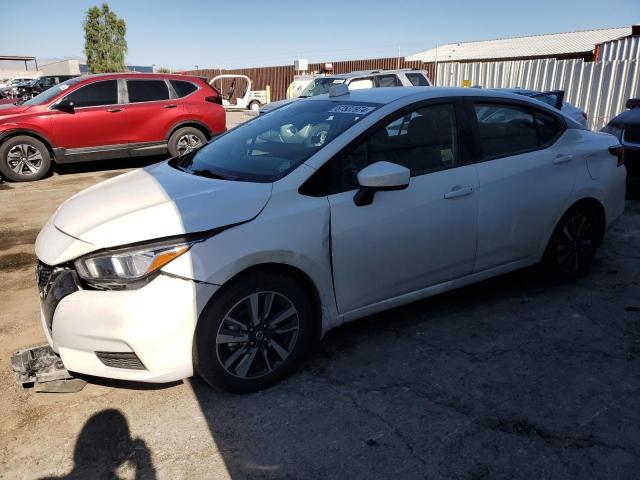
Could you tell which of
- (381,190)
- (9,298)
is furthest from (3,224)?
(381,190)

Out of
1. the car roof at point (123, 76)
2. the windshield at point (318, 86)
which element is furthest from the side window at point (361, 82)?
the car roof at point (123, 76)

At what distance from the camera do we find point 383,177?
290cm

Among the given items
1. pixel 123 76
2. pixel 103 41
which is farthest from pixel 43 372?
pixel 103 41

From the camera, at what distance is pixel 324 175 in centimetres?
302

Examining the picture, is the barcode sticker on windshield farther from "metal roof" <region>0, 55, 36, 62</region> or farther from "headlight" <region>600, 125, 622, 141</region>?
"metal roof" <region>0, 55, 36, 62</region>

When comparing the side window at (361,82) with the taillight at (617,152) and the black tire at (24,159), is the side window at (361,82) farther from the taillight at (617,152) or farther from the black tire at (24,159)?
the taillight at (617,152)

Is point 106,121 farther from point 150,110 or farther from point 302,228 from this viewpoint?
point 302,228

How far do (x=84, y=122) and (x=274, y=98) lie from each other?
2145 cm

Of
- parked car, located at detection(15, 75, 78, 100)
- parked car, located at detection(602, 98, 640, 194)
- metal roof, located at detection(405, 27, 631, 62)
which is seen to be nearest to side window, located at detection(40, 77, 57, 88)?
parked car, located at detection(15, 75, 78, 100)

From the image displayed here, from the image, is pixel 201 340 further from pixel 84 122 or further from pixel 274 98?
pixel 274 98

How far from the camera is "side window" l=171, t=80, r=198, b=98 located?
999cm

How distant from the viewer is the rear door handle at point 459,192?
11.1 feet

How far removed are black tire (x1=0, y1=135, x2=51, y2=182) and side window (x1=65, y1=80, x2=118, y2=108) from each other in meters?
0.96

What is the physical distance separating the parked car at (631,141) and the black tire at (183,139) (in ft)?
22.3
